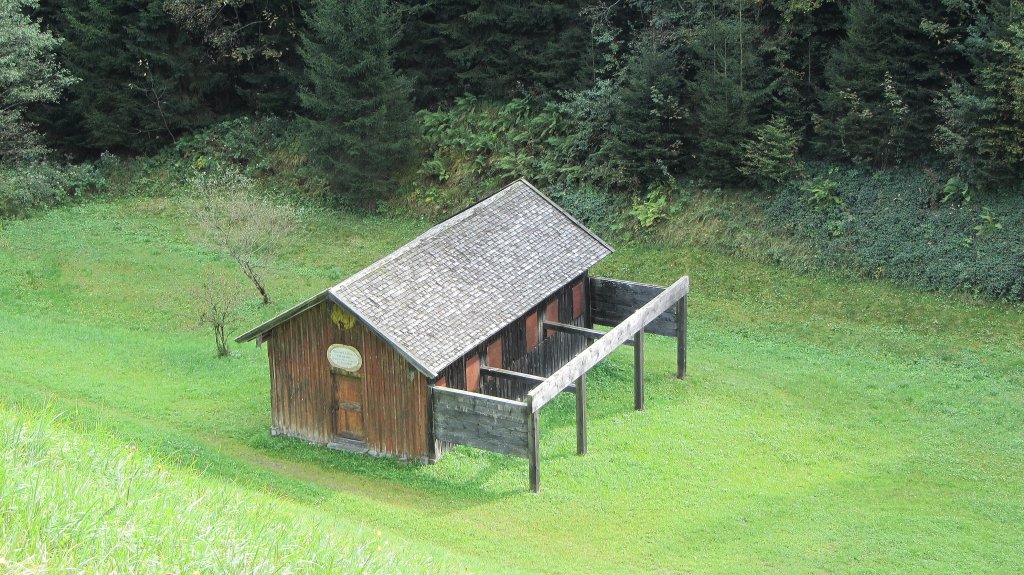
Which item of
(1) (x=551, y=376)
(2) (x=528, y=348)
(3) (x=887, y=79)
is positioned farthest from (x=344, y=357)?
(3) (x=887, y=79)

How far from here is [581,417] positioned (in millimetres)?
20250

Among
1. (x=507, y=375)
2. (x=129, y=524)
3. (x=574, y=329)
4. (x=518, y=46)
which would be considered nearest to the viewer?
(x=129, y=524)

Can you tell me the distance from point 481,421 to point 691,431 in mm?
5252

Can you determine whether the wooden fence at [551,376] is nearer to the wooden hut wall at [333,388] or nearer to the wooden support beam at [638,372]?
the wooden support beam at [638,372]

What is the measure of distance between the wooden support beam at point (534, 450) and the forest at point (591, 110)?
14967mm

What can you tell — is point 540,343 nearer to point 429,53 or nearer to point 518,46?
point 518,46

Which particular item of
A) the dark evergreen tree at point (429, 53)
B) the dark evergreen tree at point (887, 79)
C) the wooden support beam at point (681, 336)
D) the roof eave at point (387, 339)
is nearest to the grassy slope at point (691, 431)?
the wooden support beam at point (681, 336)

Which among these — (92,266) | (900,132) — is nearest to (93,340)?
(92,266)

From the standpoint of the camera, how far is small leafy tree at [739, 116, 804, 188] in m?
32.1

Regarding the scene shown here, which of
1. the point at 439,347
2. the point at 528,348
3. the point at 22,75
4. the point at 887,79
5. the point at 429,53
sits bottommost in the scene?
the point at 528,348

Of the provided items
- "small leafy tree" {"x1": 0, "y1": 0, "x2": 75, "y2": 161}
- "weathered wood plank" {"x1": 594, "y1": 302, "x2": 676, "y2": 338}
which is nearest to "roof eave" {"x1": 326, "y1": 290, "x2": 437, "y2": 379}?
"weathered wood plank" {"x1": 594, "y1": 302, "x2": 676, "y2": 338}

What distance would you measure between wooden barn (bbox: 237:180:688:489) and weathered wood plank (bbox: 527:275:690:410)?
4 cm

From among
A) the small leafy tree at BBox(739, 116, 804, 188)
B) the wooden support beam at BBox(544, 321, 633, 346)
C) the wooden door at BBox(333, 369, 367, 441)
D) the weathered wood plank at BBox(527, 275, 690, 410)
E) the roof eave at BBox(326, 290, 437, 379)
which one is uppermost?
the small leafy tree at BBox(739, 116, 804, 188)

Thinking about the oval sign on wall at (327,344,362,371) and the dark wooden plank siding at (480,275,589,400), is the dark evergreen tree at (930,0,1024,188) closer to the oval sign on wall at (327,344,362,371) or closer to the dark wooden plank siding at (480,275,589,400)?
the dark wooden plank siding at (480,275,589,400)
